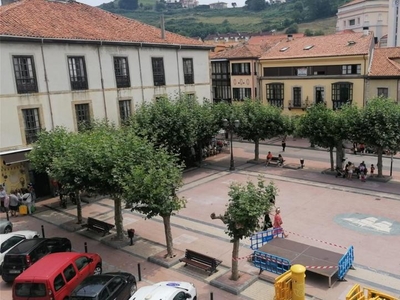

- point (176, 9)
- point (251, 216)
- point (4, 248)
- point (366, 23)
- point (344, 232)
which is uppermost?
point (176, 9)

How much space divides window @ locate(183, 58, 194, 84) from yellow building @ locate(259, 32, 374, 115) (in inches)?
527

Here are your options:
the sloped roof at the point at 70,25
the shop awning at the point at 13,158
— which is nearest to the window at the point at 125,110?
the sloped roof at the point at 70,25

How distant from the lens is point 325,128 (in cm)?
2805

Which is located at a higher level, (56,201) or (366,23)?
(366,23)

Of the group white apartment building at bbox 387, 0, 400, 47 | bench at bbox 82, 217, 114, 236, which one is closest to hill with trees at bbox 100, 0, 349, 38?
white apartment building at bbox 387, 0, 400, 47

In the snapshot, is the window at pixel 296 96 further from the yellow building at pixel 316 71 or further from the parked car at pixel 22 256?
the parked car at pixel 22 256

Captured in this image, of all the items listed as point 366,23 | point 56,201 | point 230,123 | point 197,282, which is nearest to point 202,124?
point 230,123

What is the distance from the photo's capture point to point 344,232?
18.8m

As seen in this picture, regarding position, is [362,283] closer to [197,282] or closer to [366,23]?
[197,282]

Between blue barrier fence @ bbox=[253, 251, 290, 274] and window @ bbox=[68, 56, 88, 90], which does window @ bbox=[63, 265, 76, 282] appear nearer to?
blue barrier fence @ bbox=[253, 251, 290, 274]

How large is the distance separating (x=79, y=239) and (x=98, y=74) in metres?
13.5

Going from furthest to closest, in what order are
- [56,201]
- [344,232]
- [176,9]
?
[176,9]
[56,201]
[344,232]

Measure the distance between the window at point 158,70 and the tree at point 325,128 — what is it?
11849 millimetres

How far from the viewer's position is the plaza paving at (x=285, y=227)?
14.7 m
